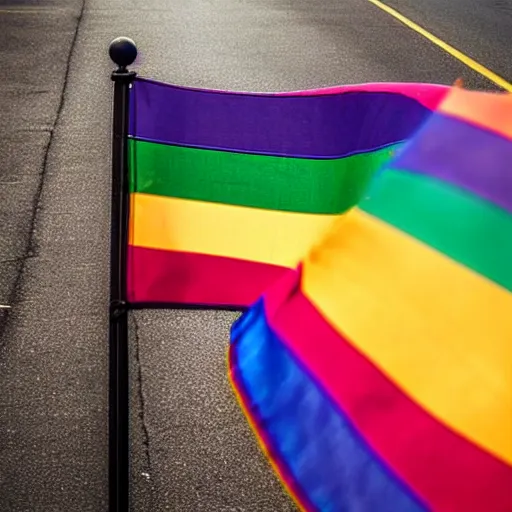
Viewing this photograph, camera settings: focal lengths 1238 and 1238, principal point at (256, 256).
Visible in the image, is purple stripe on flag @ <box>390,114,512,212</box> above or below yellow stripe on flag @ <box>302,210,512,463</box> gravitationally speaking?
above

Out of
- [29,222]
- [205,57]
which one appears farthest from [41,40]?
[29,222]

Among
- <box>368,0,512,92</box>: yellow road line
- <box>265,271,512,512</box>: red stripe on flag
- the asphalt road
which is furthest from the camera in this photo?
<box>368,0,512,92</box>: yellow road line

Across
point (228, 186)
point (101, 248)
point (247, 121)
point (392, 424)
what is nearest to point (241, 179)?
point (228, 186)

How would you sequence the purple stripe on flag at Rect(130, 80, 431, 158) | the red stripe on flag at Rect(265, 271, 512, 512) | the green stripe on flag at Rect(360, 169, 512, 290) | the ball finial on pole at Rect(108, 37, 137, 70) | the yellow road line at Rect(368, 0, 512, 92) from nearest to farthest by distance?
1. the red stripe on flag at Rect(265, 271, 512, 512)
2. the green stripe on flag at Rect(360, 169, 512, 290)
3. the purple stripe on flag at Rect(130, 80, 431, 158)
4. the ball finial on pole at Rect(108, 37, 137, 70)
5. the yellow road line at Rect(368, 0, 512, 92)

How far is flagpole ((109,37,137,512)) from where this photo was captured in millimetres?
2998

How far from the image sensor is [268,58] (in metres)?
11.9

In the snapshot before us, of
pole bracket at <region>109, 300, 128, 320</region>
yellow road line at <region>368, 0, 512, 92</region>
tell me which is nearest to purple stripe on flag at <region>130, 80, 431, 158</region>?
pole bracket at <region>109, 300, 128, 320</region>

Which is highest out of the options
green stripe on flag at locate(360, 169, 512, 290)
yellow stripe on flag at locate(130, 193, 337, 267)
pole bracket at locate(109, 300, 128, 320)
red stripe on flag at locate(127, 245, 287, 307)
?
green stripe on flag at locate(360, 169, 512, 290)

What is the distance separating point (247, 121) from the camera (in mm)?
3080

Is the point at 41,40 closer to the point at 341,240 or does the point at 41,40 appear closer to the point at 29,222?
the point at 29,222

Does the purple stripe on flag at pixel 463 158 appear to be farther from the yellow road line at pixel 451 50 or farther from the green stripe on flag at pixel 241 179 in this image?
the yellow road line at pixel 451 50

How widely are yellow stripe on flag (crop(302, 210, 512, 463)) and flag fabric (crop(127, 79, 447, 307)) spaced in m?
0.98

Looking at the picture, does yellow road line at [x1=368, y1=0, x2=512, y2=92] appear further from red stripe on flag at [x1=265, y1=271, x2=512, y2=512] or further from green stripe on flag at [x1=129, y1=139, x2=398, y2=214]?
red stripe on flag at [x1=265, y1=271, x2=512, y2=512]

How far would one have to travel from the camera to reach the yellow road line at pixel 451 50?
10922 millimetres
